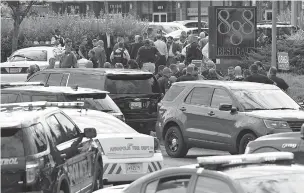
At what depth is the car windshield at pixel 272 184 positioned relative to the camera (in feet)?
26.3

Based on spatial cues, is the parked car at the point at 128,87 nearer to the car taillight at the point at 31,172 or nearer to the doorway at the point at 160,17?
the car taillight at the point at 31,172

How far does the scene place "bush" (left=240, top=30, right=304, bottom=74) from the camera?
31.2 meters

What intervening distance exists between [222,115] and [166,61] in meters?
13.5

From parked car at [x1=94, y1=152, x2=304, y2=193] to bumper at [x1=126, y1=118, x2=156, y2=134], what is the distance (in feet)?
45.8

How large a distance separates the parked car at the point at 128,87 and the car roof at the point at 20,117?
32.1ft

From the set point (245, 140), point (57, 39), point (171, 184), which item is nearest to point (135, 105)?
point (245, 140)

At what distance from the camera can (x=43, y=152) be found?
11312 millimetres

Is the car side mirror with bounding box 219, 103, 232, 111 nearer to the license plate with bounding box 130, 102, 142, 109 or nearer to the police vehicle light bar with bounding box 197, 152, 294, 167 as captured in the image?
the license plate with bounding box 130, 102, 142, 109

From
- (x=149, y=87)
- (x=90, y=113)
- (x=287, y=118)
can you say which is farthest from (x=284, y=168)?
(x=149, y=87)

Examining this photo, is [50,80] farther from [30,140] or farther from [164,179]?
[164,179]

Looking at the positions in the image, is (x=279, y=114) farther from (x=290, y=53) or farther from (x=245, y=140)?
(x=290, y=53)

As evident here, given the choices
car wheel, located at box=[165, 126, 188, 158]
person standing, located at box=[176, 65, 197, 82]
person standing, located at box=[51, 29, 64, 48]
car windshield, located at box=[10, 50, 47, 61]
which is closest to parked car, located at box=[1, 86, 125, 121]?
car wheel, located at box=[165, 126, 188, 158]

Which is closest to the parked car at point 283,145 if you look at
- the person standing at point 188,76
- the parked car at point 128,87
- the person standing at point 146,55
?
the parked car at point 128,87

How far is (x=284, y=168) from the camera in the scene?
8.44 m
